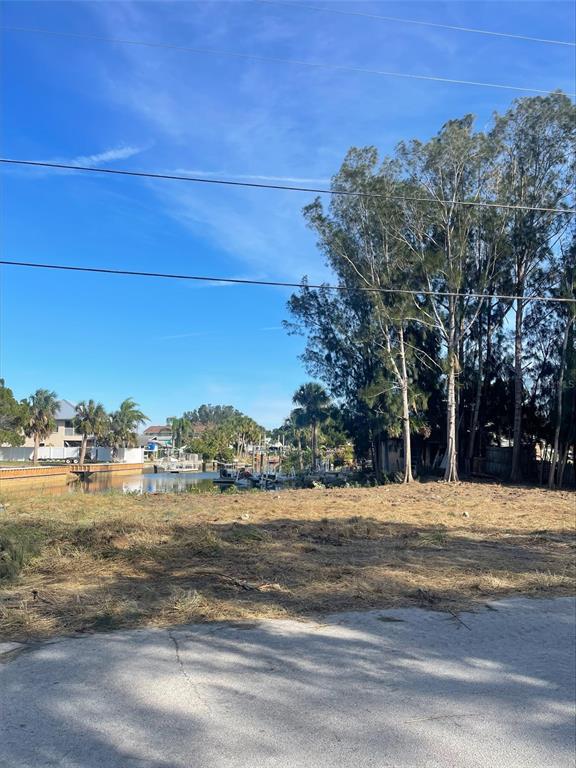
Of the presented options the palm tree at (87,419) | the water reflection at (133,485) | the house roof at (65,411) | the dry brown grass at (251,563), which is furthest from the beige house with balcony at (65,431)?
the dry brown grass at (251,563)

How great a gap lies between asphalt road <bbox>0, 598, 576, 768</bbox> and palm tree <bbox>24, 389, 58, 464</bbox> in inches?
2920

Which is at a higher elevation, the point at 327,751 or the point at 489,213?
the point at 489,213

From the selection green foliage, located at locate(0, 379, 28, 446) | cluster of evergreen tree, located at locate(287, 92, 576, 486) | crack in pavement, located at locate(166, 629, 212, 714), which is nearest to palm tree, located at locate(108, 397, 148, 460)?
green foliage, located at locate(0, 379, 28, 446)

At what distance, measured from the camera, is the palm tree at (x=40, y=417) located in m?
75.7

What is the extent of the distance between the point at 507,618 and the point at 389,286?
2515 cm

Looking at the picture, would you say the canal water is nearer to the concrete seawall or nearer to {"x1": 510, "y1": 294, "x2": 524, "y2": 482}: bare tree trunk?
the concrete seawall

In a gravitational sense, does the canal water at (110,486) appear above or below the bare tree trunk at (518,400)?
below

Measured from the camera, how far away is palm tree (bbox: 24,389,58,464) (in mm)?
75688

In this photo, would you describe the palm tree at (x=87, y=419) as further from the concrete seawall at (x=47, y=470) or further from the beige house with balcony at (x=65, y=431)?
the beige house with balcony at (x=65, y=431)

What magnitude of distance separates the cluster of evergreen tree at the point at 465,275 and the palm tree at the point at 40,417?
5448 centimetres

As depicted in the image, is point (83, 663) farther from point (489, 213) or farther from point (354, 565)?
point (489, 213)

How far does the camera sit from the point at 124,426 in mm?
95125

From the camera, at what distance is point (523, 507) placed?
18.4 m

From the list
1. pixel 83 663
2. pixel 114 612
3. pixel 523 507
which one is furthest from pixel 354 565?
pixel 523 507
